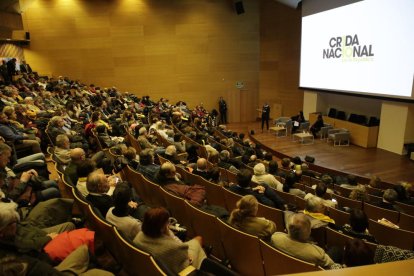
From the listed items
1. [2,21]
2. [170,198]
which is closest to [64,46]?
[2,21]

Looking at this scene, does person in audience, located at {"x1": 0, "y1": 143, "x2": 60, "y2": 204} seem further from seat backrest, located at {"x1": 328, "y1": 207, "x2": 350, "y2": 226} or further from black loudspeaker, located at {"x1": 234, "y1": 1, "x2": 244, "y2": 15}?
black loudspeaker, located at {"x1": 234, "y1": 1, "x2": 244, "y2": 15}

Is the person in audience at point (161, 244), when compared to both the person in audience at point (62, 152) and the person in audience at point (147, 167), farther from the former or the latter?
the person in audience at point (62, 152)

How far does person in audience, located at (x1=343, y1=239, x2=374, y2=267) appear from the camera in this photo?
1.91 metres

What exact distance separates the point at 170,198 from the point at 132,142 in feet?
10.0

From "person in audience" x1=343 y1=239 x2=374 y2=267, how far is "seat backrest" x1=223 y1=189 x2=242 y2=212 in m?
1.38

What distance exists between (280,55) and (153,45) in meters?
5.27

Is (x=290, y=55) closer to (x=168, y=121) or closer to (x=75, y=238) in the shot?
(x=168, y=121)

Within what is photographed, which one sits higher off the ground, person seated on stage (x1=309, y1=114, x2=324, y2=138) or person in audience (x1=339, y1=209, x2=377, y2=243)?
person in audience (x1=339, y1=209, x2=377, y2=243)

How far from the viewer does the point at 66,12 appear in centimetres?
1166

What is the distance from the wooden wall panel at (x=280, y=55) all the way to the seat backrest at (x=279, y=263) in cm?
1111

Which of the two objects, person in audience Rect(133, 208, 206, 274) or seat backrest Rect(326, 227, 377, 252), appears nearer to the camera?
person in audience Rect(133, 208, 206, 274)

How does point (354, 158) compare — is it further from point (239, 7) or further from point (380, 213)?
point (239, 7)

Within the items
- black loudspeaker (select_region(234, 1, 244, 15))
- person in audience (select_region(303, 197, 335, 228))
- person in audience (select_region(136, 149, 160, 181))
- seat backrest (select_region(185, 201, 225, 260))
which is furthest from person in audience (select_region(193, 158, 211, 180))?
black loudspeaker (select_region(234, 1, 244, 15))

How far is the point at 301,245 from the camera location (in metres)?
2.20
